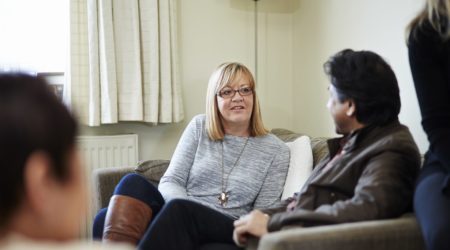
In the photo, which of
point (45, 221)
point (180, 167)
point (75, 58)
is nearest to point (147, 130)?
point (75, 58)

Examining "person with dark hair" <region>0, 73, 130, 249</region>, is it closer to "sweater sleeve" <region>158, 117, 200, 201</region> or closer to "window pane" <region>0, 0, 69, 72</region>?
"sweater sleeve" <region>158, 117, 200, 201</region>

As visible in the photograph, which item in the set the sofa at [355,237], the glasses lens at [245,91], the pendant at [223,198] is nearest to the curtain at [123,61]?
the glasses lens at [245,91]

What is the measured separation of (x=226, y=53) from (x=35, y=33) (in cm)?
112

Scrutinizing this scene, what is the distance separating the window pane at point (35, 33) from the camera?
2754 mm

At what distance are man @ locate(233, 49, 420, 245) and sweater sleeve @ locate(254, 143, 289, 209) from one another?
405 millimetres

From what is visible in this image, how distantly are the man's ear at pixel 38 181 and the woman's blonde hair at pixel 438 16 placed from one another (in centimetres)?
118

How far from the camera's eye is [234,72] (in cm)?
221

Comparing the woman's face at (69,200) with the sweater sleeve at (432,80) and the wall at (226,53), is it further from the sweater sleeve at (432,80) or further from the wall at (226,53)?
the wall at (226,53)

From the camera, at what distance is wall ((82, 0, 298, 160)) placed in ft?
9.73

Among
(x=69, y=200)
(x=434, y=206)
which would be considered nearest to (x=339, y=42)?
(x=434, y=206)

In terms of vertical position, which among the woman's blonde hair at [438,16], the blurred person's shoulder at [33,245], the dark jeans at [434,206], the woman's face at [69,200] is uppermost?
the woman's blonde hair at [438,16]

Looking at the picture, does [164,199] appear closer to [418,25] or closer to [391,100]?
[391,100]

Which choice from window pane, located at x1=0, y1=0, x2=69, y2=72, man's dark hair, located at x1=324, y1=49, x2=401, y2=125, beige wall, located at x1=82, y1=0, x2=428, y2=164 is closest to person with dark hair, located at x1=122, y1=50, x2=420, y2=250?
man's dark hair, located at x1=324, y1=49, x2=401, y2=125

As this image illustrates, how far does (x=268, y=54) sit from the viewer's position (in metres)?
3.11
